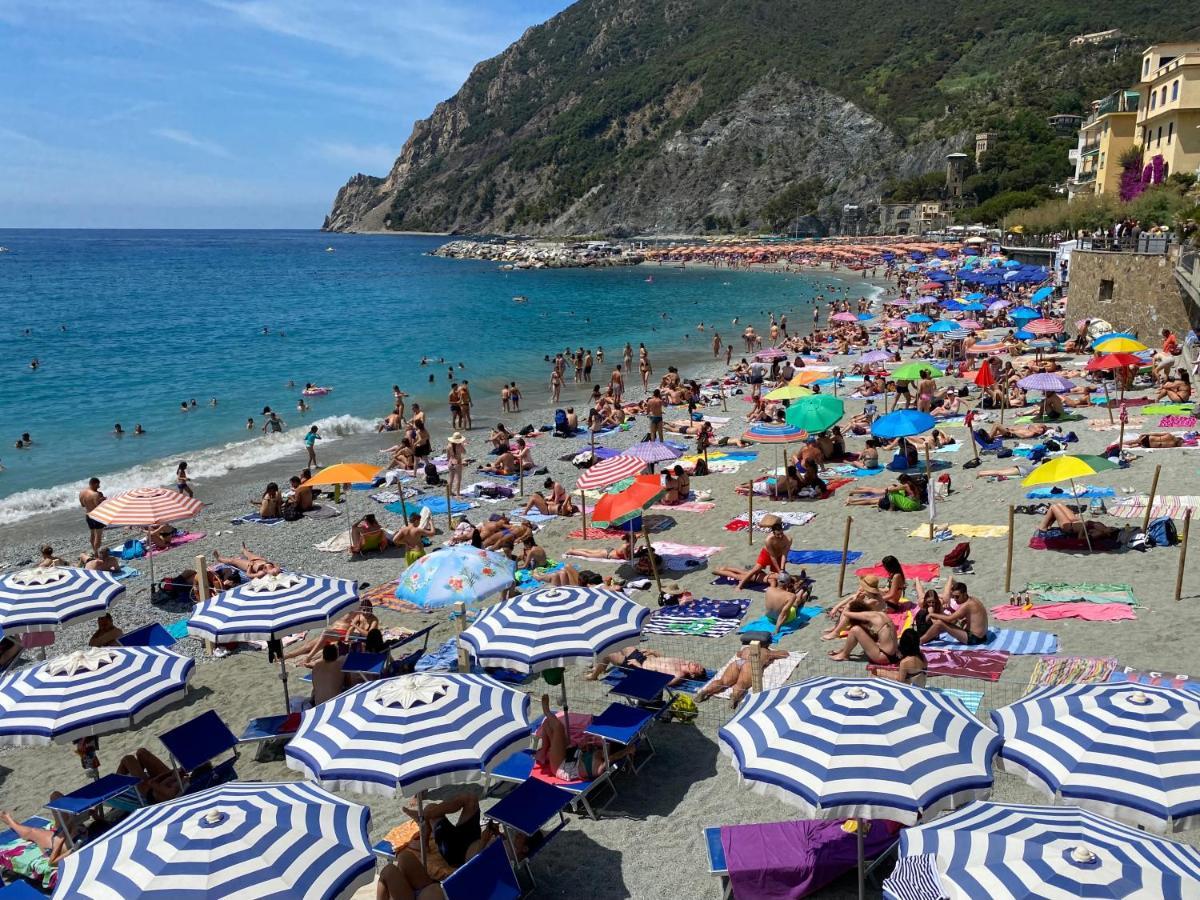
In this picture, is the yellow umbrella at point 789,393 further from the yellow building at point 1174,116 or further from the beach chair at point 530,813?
the yellow building at point 1174,116

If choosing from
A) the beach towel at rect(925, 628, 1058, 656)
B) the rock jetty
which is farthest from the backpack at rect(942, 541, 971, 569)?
the rock jetty

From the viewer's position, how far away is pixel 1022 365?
25.3m

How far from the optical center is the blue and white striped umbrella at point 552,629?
7.38 m

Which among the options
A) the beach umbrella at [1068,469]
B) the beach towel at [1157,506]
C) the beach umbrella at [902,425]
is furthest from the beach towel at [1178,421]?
the beach umbrella at [1068,469]

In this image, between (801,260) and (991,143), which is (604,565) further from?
(991,143)

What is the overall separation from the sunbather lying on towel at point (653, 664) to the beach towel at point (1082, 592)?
3945 millimetres

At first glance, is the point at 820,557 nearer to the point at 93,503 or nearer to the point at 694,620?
the point at 694,620

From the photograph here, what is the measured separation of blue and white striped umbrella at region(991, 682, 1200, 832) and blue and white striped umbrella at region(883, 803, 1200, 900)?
0.32m

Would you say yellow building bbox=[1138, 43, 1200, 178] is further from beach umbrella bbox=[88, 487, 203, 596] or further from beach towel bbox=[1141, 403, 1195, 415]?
beach umbrella bbox=[88, 487, 203, 596]

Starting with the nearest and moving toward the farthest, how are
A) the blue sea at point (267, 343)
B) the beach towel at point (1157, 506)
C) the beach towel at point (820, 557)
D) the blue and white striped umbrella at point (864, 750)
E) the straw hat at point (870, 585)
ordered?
the blue and white striped umbrella at point (864, 750) < the straw hat at point (870, 585) < the beach towel at point (1157, 506) < the beach towel at point (820, 557) < the blue sea at point (267, 343)

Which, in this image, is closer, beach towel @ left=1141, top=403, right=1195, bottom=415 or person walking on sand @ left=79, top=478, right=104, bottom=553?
person walking on sand @ left=79, top=478, right=104, bottom=553

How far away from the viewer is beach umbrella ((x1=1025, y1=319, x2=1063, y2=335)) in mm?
27309

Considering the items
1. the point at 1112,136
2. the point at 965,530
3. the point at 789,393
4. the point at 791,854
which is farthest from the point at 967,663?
the point at 1112,136

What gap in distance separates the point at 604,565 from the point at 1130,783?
8638 mm
